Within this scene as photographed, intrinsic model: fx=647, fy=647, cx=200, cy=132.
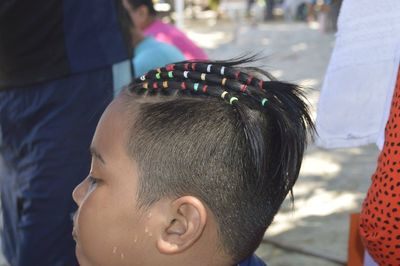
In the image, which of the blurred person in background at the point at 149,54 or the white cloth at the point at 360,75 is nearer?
the white cloth at the point at 360,75

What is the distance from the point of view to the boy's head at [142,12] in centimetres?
359

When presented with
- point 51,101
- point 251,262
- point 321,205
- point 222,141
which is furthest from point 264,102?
point 321,205

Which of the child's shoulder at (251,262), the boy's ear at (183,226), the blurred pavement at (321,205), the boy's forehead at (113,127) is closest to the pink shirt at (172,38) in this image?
the blurred pavement at (321,205)

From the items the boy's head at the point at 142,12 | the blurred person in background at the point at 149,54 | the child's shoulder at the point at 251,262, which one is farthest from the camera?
the boy's head at the point at 142,12

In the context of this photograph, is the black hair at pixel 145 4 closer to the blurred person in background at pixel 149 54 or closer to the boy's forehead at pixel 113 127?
the blurred person in background at pixel 149 54

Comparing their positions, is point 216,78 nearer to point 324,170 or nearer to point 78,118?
point 78,118

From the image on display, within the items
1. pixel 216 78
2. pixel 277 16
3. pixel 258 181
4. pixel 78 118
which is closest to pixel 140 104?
pixel 216 78

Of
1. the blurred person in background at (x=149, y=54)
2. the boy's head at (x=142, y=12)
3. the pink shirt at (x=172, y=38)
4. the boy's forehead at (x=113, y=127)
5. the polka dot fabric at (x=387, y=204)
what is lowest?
the pink shirt at (x=172, y=38)

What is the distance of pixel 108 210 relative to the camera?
129cm

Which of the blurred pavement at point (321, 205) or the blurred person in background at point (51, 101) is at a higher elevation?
the blurred person in background at point (51, 101)

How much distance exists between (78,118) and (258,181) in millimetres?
1034

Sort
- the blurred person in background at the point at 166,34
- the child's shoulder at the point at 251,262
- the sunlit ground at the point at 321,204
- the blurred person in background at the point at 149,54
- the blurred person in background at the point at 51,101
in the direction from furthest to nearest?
the blurred person in background at the point at 166,34
the blurred person in background at the point at 149,54
the sunlit ground at the point at 321,204
the blurred person in background at the point at 51,101
the child's shoulder at the point at 251,262

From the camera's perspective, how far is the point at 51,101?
2.11 metres

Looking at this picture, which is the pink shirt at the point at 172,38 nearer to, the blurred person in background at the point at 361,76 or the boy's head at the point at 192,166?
the blurred person in background at the point at 361,76
